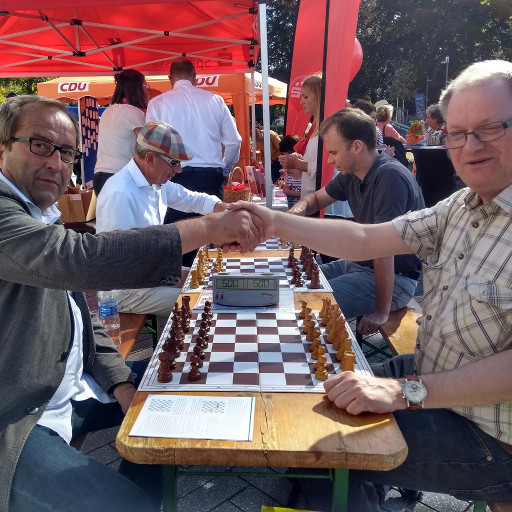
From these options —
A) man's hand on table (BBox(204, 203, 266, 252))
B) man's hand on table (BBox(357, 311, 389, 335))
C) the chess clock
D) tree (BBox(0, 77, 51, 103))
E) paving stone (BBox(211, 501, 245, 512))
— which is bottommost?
paving stone (BBox(211, 501, 245, 512))

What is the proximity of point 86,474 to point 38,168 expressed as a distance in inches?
43.1

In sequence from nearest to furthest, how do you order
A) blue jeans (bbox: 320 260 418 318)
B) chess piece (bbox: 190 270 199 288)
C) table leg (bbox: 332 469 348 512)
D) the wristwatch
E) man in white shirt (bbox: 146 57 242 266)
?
table leg (bbox: 332 469 348 512)
the wristwatch
chess piece (bbox: 190 270 199 288)
blue jeans (bbox: 320 260 418 318)
man in white shirt (bbox: 146 57 242 266)

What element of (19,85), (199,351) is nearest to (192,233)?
(199,351)

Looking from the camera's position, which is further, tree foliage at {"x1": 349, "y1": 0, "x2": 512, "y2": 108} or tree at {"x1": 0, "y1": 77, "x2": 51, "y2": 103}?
tree foliage at {"x1": 349, "y1": 0, "x2": 512, "y2": 108}

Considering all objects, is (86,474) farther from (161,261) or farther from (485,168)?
(485,168)

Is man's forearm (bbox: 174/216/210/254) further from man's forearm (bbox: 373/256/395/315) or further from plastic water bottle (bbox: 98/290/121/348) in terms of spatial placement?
man's forearm (bbox: 373/256/395/315)

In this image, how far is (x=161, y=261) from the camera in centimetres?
152

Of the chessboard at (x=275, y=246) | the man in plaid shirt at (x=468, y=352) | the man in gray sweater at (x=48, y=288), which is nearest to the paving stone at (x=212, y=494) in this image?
the man in gray sweater at (x=48, y=288)

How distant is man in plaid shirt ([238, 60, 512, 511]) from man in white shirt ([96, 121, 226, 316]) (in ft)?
5.44

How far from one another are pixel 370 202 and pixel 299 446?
2.31 meters

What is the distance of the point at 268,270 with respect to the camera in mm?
2959

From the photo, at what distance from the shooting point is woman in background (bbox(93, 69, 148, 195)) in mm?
4887

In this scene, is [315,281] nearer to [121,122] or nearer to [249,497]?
[249,497]

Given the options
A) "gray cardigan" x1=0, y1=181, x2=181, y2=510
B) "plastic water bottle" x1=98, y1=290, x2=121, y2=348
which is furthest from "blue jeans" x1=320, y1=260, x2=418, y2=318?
"gray cardigan" x1=0, y1=181, x2=181, y2=510
